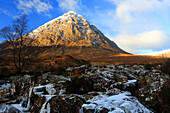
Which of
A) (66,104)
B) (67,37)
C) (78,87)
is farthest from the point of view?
(67,37)

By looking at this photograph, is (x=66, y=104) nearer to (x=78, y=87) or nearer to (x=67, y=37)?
(x=78, y=87)

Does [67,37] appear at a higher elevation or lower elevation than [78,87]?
higher

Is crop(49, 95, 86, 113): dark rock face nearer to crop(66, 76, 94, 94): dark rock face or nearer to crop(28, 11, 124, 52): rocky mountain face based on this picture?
crop(66, 76, 94, 94): dark rock face

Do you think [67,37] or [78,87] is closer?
[78,87]

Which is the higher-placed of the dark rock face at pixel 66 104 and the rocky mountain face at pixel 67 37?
the rocky mountain face at pixel 67 37

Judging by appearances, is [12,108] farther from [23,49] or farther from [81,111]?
[23,49]

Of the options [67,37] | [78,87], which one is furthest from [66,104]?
[67,37]

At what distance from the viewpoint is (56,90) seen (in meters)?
4.24

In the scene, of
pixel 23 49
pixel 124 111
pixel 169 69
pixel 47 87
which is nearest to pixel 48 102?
pixel 47 87

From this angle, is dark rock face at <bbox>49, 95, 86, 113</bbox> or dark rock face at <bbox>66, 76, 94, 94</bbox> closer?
dark rock face at <bbox>49, 95, 86, 113</bbox>

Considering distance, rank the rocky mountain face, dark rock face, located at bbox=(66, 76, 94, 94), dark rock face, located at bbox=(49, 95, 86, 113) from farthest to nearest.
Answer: the rocky mountain face → dark rock face, located at bbox=(66, 76, 94, 94) → dark rock face, located at bbox=(49, 95, 86, 113)

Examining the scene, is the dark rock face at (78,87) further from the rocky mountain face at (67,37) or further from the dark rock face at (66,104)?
the rocky mountain face at (67,37)

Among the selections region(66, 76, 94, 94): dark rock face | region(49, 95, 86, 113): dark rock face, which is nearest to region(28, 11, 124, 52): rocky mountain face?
region(66, 76, 94, 94): dark rock face

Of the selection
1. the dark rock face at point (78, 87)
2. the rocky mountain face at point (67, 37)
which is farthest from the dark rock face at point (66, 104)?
the rocky mountain face at point (67, 37)
